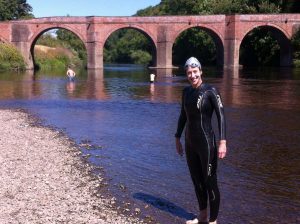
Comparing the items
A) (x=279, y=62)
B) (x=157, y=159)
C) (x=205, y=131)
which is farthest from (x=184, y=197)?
(x=279, y=62)

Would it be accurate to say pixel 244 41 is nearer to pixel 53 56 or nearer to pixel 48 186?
pixel 53 56

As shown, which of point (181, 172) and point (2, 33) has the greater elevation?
point (2, 33)

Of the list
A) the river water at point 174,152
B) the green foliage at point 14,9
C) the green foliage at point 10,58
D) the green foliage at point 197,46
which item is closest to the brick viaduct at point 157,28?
the green foliage at point 10,58

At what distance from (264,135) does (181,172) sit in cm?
470

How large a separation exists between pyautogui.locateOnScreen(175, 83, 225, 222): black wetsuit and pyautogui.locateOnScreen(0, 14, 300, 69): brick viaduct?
51.9 m

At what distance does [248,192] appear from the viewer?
785 cm

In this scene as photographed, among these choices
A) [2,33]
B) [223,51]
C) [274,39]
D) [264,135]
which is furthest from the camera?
[274,39]

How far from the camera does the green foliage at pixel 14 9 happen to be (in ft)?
266

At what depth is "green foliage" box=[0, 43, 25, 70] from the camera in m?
51.9

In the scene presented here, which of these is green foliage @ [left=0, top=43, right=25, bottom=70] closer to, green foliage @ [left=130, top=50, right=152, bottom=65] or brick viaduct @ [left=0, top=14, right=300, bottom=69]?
brick viaduct @ [left=0, top=14, right=300, bottom=69]

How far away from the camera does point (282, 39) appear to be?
5956cm

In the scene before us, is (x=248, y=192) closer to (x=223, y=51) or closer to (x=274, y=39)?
(x=223, y=51)

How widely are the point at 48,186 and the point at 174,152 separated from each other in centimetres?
382

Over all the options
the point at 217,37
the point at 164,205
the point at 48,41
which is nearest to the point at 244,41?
the point at 217,37
